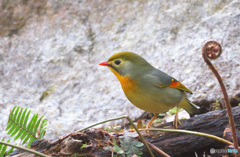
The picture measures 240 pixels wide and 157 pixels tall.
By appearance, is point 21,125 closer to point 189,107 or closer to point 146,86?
point 146,86

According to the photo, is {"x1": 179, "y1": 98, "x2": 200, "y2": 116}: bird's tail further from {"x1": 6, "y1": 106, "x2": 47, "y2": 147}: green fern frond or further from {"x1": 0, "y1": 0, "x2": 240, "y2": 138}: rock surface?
{"x1": 6, "y1": 106, "x2": 47, "y2": 147}: green fern frond

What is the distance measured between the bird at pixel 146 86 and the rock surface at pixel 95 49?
3.62ft

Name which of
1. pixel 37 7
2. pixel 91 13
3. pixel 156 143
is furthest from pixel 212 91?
pixel 37 7

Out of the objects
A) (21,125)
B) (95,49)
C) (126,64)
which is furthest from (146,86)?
(95,49)

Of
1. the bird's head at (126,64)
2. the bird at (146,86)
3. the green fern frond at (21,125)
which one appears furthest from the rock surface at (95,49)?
the green fern frond at (21,125)

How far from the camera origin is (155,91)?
10.8 ft

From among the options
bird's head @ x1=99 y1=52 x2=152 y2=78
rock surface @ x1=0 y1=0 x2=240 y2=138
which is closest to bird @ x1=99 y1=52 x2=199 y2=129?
bird's head @ x1=99 y1=52 x2=152 y2=78

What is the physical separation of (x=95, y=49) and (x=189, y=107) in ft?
8.35

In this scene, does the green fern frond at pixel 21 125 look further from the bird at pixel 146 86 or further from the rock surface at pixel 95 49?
the rock surface at pixel 95 49

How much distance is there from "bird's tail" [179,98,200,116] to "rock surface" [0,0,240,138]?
469 millimetres

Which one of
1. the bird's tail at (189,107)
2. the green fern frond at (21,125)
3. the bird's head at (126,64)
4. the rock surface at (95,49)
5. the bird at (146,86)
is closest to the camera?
the green fern frond at (21,125)

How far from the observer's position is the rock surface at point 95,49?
4.76 meters

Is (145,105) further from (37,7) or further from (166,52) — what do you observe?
(37,7)

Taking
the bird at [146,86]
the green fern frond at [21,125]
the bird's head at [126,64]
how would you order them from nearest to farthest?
the green fern frond at [21,125], the bird at [146,86], the bird's head at [126,64]
